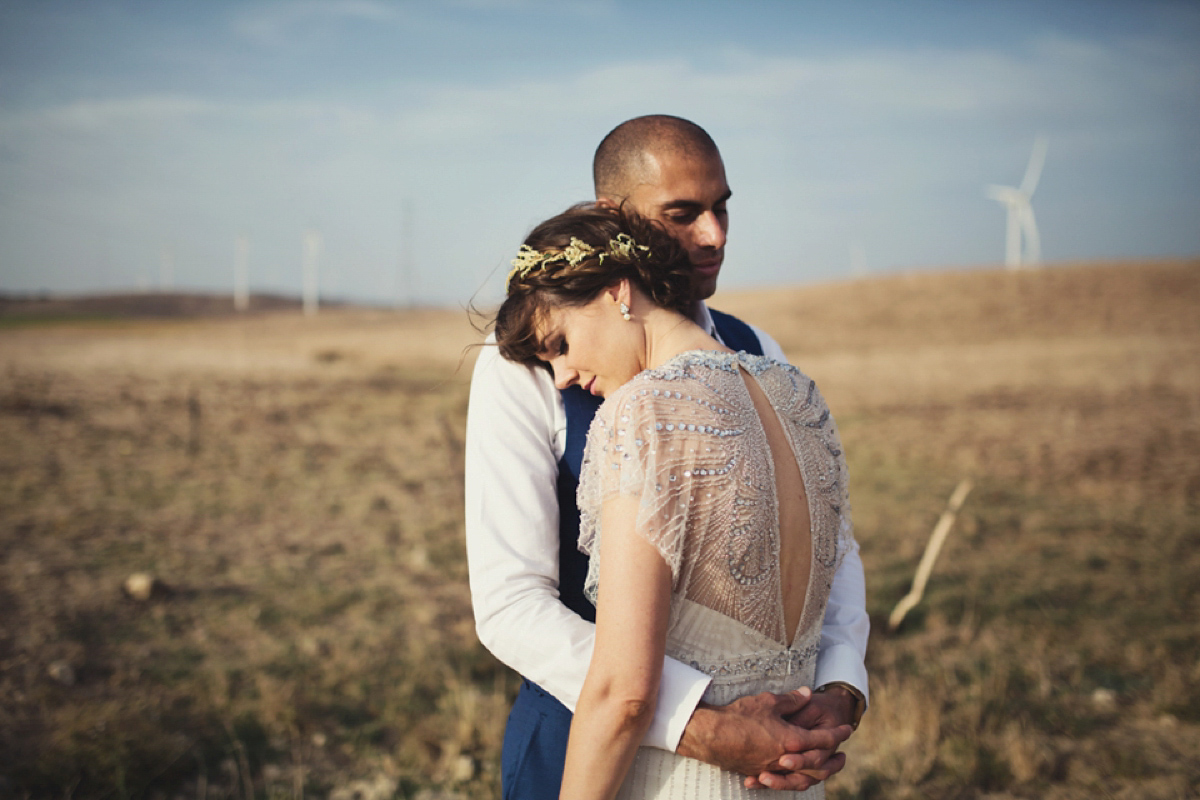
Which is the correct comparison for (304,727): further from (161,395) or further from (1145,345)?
(1145,345)

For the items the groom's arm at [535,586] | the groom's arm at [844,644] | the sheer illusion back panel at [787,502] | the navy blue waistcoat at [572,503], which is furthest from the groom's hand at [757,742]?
the navy blue waistcoat at [572,503]

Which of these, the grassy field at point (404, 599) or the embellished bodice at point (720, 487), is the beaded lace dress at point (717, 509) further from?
the grassy field at point (404, 599)

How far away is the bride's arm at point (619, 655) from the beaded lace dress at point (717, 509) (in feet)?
0.12

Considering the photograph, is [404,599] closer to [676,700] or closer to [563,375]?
[563,375]

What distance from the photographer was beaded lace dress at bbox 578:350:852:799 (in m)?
1.48

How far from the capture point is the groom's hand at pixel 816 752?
1.66 m

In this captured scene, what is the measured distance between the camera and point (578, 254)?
1811mm

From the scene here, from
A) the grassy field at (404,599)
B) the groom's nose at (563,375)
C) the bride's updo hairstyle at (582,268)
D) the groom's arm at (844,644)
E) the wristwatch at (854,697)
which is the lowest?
the grassy field at (404,599)

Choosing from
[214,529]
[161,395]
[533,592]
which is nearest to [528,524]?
[533,592]

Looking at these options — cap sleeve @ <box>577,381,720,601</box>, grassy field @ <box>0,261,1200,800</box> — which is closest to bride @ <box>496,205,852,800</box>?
cap sleeve @ <box>577,381,720,601</box>

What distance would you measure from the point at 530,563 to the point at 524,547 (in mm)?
40

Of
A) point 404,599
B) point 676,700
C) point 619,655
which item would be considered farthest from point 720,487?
point 404,599

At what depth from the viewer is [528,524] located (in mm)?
1903

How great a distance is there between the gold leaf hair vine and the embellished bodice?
1.02 ft
